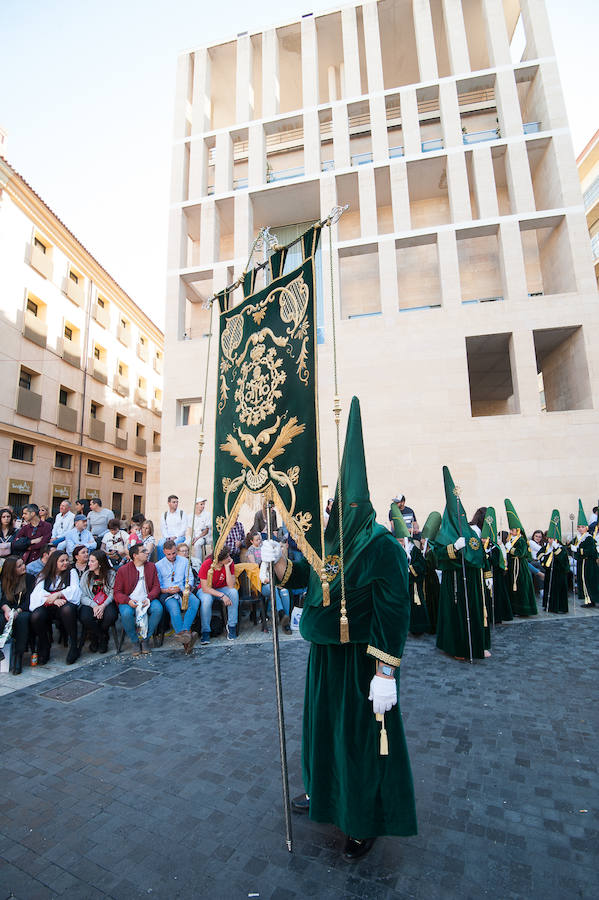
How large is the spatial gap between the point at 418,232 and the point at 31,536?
1651 centimetres

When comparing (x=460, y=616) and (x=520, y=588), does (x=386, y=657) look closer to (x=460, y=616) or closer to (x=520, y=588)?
(x=460, y=616)

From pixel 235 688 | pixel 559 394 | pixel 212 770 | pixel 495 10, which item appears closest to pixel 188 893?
pixel 212 770

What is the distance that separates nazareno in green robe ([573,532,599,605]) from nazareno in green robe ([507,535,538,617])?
5.98ft

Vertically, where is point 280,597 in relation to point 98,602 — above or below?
below

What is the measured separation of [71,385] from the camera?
23.0 metres

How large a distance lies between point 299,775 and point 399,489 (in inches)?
481

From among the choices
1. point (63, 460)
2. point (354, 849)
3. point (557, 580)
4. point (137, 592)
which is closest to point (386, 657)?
point (354, 849)

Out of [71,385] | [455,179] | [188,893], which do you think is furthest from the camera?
[71,385]

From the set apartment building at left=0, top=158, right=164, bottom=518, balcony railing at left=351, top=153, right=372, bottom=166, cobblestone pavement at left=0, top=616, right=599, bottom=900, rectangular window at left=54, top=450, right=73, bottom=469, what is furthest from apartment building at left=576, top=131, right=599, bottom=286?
rectangular window at left=54, top=450, right=73, bottom=469

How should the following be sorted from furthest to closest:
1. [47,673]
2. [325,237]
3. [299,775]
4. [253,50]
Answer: [253,50]
[325,237]
[47,673]
[299,775]

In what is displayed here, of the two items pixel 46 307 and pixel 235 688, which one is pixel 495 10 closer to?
pixel 46 307

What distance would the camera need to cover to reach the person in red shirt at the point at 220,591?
272 inches

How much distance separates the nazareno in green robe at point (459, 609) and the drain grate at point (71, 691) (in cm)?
464

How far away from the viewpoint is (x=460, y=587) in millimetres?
6105
